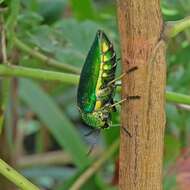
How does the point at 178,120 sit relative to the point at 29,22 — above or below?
below

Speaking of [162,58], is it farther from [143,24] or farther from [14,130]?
[14,130]

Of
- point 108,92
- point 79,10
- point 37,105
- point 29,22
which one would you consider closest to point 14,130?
point 37,105

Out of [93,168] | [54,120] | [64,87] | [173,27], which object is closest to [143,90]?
[173,27]

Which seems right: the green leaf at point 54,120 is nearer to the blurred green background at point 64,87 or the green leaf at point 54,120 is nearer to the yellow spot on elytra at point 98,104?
the blurred green background at point 64,87

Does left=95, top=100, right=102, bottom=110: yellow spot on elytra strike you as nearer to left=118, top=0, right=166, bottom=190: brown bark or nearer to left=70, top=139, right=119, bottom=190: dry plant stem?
left=118, top=0, right=166, bottom=190: brown bark

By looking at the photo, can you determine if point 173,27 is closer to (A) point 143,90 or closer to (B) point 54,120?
(A) point 143,90

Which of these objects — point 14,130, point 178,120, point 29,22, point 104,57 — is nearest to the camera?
point 104,57

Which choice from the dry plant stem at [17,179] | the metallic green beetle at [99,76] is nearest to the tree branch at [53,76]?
the metallic green beetle at [99,76]
